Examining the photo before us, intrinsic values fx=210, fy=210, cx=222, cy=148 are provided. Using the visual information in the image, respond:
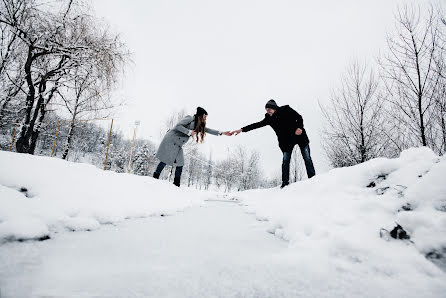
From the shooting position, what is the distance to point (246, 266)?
874 mm

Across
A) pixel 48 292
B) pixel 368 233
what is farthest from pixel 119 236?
pixel 368 233

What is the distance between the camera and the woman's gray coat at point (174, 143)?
4520 millimetres

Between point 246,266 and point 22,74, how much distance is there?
8.23m

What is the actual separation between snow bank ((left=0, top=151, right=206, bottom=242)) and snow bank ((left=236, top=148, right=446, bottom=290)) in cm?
131

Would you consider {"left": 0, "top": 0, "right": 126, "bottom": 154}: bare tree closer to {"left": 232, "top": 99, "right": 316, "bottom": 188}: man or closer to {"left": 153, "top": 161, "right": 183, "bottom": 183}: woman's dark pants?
{"left": 153, "top": 161, "right": 183, "bottom": 183}: woman's dark pants

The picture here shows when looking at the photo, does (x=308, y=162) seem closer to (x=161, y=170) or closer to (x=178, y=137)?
(x=178, y=137)

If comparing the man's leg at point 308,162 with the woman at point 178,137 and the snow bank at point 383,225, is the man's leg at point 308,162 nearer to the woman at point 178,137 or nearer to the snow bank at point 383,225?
the woman at point 178,137

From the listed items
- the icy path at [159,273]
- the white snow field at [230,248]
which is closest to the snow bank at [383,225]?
the white snow field at [230,248]

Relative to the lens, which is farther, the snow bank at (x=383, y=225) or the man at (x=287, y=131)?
the man at (x=287, y=131)

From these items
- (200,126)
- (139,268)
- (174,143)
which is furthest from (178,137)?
(139,268)

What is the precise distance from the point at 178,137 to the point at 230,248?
372 centimetres

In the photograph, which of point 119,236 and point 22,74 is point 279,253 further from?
point 22,74

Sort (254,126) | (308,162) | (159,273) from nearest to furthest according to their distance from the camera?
1. (159,273)
2. (308,162)
3. (254,126)

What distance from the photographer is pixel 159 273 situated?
75 cm
